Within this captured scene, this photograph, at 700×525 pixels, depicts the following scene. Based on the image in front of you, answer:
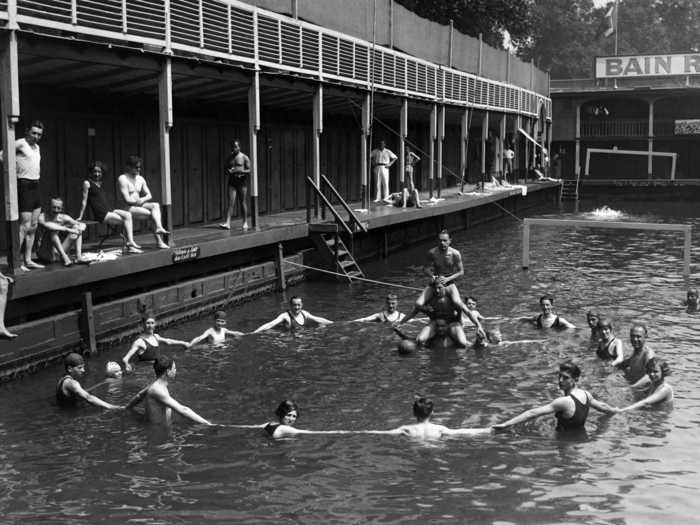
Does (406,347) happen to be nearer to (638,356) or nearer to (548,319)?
(548,319)

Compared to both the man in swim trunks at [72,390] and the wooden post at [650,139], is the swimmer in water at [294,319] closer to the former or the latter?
the man in swim trunks at [72,390]

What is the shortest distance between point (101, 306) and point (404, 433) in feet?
21.7

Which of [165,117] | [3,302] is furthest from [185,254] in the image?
[3,302]

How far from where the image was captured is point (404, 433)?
11828mm

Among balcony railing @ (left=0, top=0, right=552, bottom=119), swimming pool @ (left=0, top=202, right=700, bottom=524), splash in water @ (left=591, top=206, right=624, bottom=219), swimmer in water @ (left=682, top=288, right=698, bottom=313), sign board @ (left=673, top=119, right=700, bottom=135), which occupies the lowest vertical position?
swimming pool @ (left=0, top=202, right=700, bottom=524)

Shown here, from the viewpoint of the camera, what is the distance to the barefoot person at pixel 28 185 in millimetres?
14898

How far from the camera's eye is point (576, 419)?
39.1ft

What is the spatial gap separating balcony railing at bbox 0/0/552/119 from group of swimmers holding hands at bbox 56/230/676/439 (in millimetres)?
5015

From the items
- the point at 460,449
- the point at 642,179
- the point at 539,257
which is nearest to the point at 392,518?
the point at 460,449

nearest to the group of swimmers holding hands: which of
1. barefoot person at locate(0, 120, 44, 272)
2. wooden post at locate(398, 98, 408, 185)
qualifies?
barefoot person at locate(0, 120, 44, 272)

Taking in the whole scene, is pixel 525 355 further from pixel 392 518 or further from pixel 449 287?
pixel 392 518

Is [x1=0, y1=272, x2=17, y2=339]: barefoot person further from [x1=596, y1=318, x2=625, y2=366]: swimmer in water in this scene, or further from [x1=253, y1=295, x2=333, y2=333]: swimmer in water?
[x1=596, y1=318, x2=625, y2=366]: swimmer in water

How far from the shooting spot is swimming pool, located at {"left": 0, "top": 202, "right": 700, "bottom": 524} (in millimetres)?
9625

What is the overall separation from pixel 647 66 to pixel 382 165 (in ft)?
103
